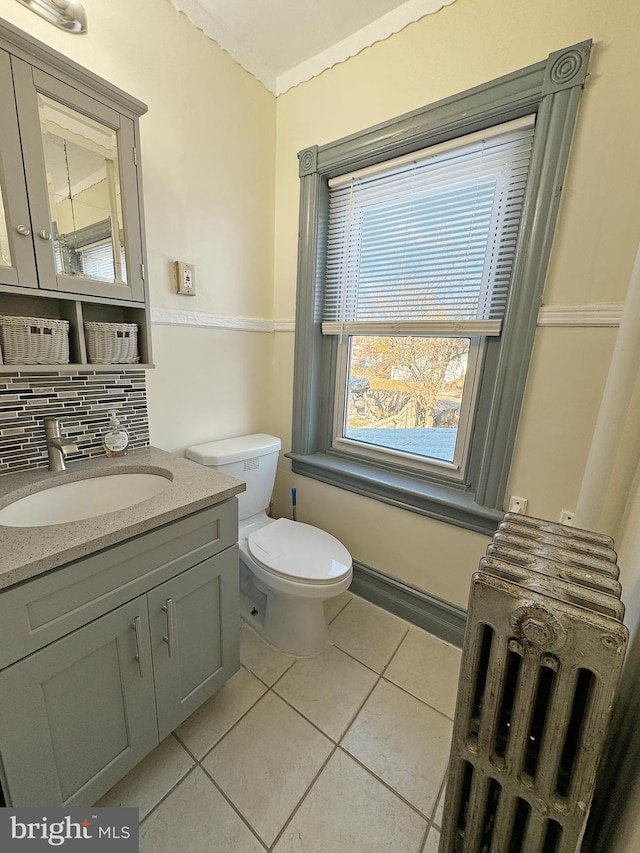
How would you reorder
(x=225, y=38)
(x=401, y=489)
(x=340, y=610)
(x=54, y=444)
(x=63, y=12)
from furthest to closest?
(x=340, y=610), (x=401, y=489), (x=225, y=38), (x=54, y=444), (x=63, y=12)

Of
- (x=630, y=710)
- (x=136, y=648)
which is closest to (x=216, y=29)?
(x=136, y=648)

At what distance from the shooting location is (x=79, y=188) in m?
1.02

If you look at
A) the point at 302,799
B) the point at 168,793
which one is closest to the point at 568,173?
the point at 302,799

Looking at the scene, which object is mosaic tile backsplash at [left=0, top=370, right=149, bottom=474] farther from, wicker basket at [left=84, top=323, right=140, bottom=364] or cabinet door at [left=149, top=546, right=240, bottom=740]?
cabinet door at [left=149, top=546, right=240, bottom=740]

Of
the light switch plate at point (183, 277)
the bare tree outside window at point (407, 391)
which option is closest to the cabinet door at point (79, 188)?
the light switch plate at point (183, 277)

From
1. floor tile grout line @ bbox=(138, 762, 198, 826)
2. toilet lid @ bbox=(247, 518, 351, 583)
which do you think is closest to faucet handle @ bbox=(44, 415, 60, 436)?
toilet lid @ bbox=(247, 518, 351, 583)

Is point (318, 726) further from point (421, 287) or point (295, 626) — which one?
point (421, 287)

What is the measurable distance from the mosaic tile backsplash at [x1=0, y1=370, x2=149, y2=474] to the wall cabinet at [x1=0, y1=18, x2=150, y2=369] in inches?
6.8

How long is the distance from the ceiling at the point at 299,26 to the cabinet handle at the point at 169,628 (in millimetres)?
2043

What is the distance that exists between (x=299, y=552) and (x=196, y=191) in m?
1.56

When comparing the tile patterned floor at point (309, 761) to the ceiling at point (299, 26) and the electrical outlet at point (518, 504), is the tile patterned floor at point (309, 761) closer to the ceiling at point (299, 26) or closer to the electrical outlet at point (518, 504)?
the electrical outlet at point (518, 504)

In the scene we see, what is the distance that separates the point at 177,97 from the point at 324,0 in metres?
0.64

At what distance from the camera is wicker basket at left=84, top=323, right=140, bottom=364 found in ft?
3.52

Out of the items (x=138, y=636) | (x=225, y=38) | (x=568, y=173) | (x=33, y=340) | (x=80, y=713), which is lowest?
(x=80, y=713)
